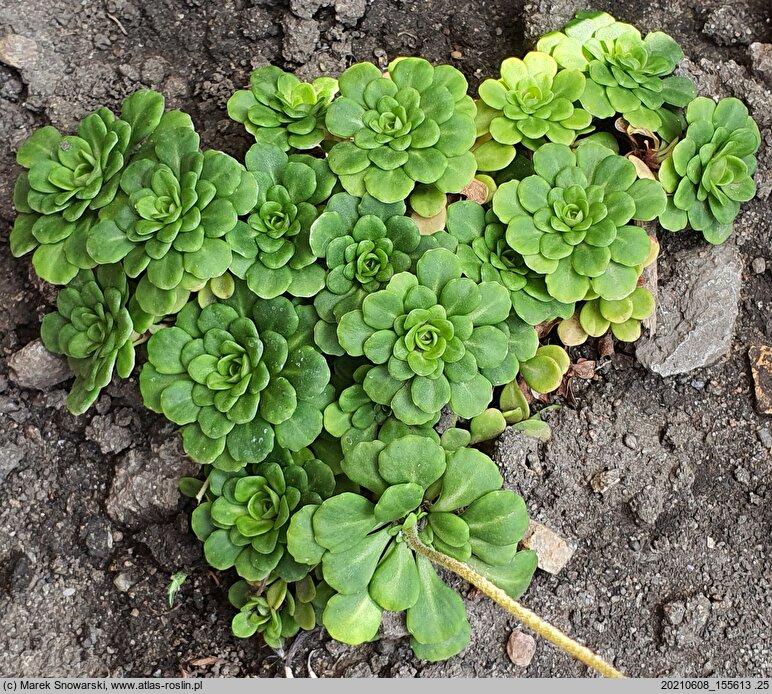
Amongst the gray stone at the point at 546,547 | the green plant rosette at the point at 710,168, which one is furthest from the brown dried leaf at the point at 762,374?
the gray stone at the point at 546,547

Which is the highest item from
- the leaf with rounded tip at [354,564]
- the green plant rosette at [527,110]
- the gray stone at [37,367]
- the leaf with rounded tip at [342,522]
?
the green plant rosette at [527,110]

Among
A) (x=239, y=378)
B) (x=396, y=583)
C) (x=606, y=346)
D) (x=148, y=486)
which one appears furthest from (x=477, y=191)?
(x=148, y=486)

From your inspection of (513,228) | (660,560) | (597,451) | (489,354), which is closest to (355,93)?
(513,228)

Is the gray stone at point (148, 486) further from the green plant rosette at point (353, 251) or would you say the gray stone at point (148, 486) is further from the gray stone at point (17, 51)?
the gray stone at point (17, 51)

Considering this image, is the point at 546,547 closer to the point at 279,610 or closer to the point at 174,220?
the point at 279,610

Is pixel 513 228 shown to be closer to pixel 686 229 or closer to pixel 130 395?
pixel 686 229

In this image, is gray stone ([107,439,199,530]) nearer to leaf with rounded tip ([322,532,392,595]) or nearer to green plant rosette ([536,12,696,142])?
leaf with rounded tip ([322,532,392,595])

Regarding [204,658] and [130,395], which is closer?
[204,658]
